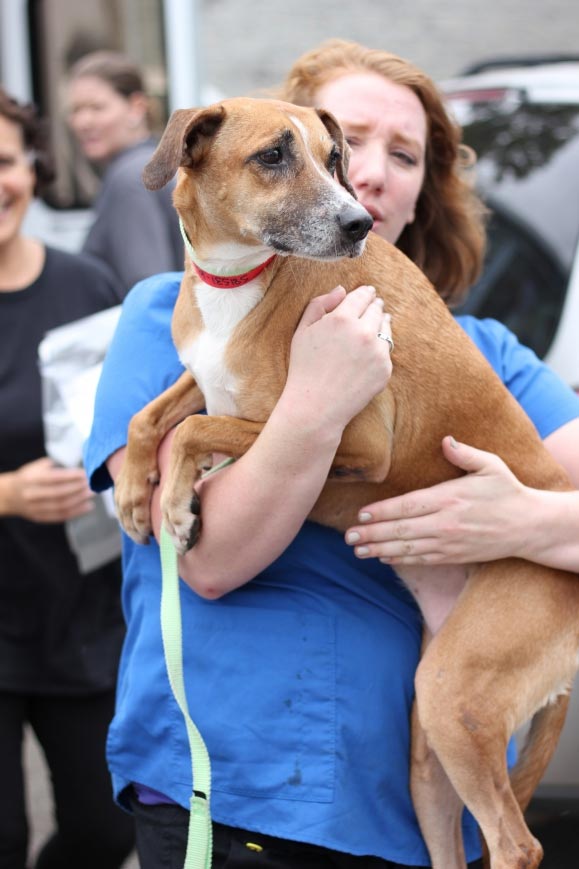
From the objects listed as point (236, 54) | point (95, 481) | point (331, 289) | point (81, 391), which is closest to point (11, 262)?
point (81, 391)

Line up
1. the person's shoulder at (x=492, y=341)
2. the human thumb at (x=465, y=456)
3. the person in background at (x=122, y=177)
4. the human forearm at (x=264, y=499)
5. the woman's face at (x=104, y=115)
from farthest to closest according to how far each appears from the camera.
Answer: the woman's face at (x=104, y=115) < the person in background at (x=122, y=177) < the person's shoulder at (x=492, y=341) < the human thumb at (x=465, y=456) < the human forearm at (x=264, y=499)

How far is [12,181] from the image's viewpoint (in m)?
3.31

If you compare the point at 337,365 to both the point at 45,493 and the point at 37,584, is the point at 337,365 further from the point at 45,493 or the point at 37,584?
the point at 37,584

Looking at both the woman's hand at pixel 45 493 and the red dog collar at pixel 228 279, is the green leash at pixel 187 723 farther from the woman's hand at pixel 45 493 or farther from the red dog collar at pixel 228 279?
the woman's hand at pixel 45 493

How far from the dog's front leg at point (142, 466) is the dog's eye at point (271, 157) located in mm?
476

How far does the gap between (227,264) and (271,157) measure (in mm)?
209

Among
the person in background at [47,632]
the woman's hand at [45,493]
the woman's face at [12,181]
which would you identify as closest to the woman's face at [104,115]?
the woman's face at [12,181]

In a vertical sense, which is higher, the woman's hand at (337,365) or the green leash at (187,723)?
the woman's hand at (337,365)

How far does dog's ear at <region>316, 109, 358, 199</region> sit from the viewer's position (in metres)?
2.12

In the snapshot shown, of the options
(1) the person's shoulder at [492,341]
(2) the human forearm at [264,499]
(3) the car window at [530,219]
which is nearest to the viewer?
(2) the human forearm at [264,499]

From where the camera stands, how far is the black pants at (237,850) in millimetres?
1883

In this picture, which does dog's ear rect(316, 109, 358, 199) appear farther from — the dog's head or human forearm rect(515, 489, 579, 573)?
→ human forearm rect(515, 489, 579, 573)

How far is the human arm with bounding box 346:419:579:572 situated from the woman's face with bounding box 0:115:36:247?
69.3 inches

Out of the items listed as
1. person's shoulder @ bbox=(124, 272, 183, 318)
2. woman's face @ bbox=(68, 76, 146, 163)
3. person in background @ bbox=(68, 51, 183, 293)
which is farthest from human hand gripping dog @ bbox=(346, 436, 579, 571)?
woman's face @ bbox=(68, 76, 146, 163)
